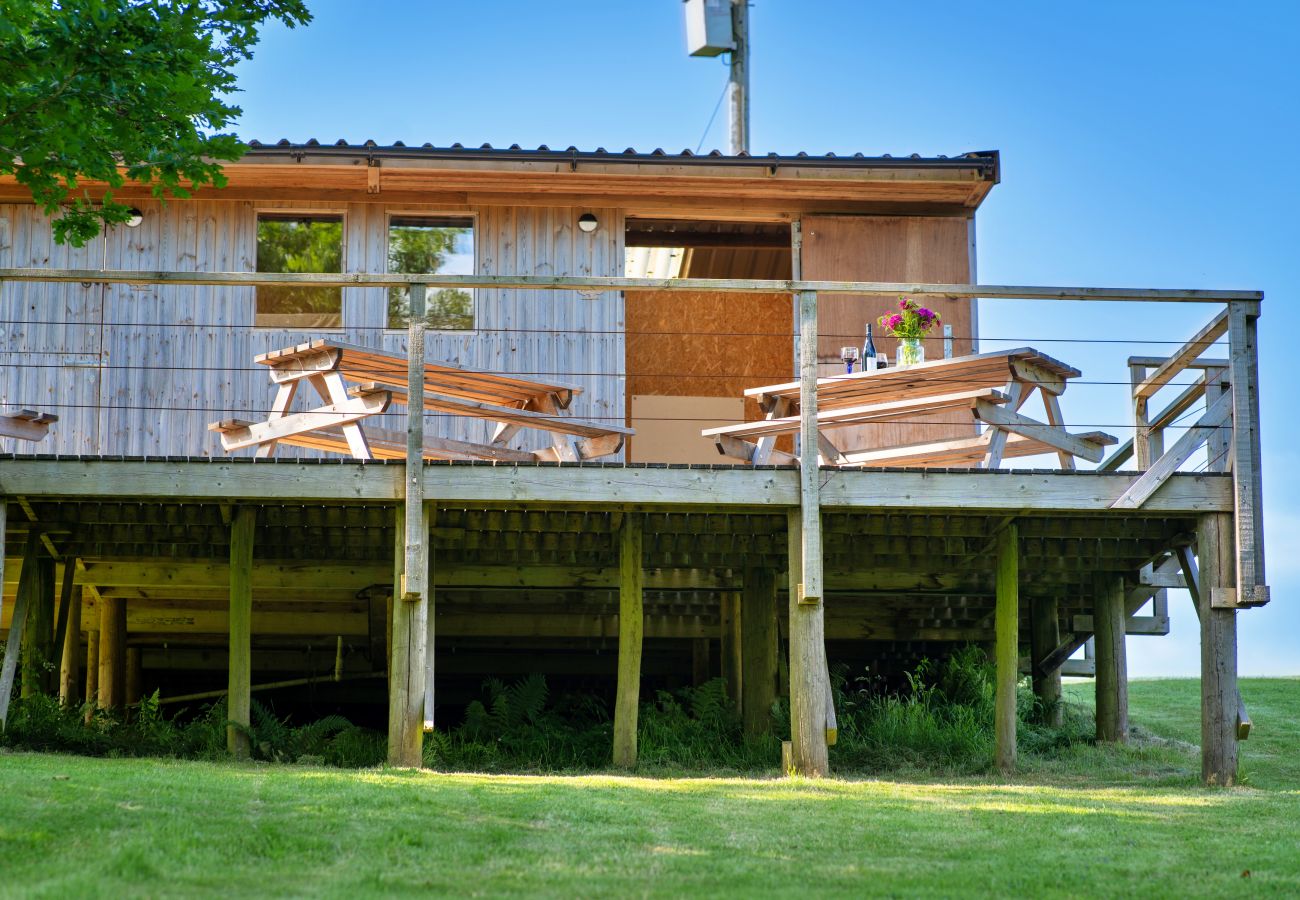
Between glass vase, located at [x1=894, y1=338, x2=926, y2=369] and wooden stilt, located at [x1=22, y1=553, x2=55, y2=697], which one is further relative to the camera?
glass vase, located at [x1=894, y1=338, x2=926, y2=369]

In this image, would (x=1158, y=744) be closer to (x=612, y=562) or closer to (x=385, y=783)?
(x=612, y=562)

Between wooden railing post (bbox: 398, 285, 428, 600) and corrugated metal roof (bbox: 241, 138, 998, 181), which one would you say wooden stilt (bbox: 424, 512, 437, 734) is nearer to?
wooden railing post (bbox: 398, 285, 428, 600)

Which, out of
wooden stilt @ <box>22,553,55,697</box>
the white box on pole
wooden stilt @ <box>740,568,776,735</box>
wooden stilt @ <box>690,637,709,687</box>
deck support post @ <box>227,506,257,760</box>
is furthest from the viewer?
the white box on pole

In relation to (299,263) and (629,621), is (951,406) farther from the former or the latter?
(299,263)

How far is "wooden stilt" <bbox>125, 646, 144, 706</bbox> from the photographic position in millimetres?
14547

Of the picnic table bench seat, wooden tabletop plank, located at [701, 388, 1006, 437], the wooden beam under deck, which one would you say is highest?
wooden tabletop plank, located at [701, 388, 1006, 437]

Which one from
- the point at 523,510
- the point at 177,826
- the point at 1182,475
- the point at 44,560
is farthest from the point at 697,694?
the point at 177,826

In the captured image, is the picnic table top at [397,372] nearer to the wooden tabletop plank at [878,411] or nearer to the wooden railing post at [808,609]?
the wooden tabletop plank at [878,411]

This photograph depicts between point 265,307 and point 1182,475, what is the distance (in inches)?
283

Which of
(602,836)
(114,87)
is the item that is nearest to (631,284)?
(114,87)

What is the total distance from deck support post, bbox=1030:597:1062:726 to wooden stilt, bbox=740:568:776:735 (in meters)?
2.84

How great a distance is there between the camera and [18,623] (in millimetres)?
11148

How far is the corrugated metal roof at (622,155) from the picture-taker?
13.1 metres

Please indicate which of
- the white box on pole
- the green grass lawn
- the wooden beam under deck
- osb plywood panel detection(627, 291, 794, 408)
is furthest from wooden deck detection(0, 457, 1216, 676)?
the white box on pole
